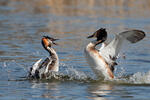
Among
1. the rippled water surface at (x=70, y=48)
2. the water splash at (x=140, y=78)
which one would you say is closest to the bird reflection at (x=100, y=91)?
the rippled water surface at (x=70, y=48)

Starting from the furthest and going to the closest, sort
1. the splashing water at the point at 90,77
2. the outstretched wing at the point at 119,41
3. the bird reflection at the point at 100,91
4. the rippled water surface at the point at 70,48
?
the splashing water at the point at 90,77 < the outstretched wing at the point at 119,41 < the rippled water surface at the point at 70,48 < the bird reflection at the point at 100,91

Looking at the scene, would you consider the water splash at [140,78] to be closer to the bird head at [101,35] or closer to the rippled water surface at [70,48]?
the rippled water surface at [70,48]

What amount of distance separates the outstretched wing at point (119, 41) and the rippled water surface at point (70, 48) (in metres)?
0.60

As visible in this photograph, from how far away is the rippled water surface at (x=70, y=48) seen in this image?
333 inches

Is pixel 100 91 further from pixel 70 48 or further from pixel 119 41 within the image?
pixel 70 48

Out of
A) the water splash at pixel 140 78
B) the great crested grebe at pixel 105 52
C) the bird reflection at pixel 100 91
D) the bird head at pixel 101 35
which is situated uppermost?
the bird head at pixel 101 35

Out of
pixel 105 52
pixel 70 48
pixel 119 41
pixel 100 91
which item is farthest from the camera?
pixel 70 48

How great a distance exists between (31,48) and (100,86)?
17.4ft

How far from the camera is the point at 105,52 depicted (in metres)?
9.38

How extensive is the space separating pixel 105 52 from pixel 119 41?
1.39ft

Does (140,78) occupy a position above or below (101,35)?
below

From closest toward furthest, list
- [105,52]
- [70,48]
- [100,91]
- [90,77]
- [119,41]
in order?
[100,91], [119,41], [105,52], [90,77], [70,48]

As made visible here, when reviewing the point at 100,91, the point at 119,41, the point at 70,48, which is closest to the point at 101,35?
the point at 119,41

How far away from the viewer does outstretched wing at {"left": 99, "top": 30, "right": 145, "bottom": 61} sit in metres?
9.03
